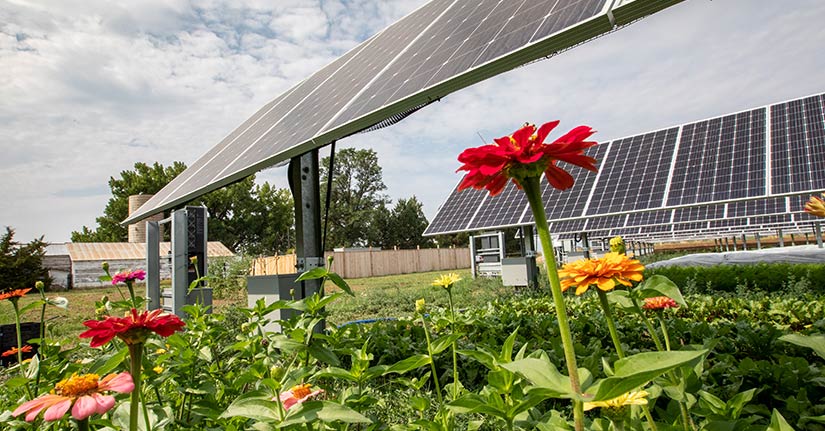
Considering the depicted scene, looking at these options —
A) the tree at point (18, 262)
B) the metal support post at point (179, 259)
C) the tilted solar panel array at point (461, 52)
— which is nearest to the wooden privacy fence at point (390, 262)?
the tree at point (18, 262)

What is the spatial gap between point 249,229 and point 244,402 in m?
40.2

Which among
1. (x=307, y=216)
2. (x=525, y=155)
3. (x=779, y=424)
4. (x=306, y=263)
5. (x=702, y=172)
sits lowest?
(x=779, y=424)

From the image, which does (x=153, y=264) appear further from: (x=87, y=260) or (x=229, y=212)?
(x=229, y=212)

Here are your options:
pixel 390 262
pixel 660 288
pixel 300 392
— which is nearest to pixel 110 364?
pixel 300 392

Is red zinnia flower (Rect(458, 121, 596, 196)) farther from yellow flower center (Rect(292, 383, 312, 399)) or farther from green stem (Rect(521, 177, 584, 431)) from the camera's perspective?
yellow flower center (Rect(292, 383, 312, 399))

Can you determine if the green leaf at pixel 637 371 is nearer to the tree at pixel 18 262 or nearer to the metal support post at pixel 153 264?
the metal support post at pixel 153 264

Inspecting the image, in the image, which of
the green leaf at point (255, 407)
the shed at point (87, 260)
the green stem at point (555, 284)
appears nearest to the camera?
the green stem at point (555, 284)

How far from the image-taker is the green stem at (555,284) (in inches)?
30.4

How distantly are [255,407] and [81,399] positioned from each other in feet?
1.39

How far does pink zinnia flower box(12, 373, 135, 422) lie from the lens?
2.88ft

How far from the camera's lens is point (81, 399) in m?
0.92

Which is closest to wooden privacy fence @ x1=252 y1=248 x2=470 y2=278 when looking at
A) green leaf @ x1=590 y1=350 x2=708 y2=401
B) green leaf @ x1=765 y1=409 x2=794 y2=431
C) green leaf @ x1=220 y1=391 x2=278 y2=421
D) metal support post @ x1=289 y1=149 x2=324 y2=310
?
metal support post @ x1=289 y1=149 x2=324 y2=310

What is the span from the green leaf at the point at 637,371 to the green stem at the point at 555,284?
6cm

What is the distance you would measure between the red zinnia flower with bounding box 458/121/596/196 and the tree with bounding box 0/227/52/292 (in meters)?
14.4
